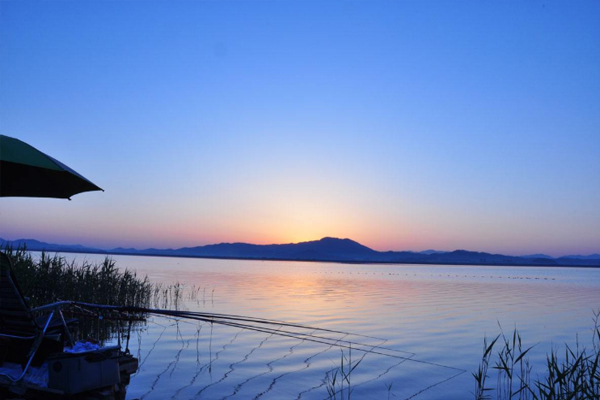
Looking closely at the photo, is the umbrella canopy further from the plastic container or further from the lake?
the lake

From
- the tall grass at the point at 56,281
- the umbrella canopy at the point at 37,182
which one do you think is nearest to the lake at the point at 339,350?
the tall grass at the point at 56,281

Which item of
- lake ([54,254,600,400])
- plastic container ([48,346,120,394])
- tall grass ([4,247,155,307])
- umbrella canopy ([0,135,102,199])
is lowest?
lake ([54,254,600,400])

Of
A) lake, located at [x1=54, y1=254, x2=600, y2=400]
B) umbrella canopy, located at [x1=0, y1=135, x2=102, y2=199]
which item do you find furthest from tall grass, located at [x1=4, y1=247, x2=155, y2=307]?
umbrella canopy, located at [x1=0, y1=135, x2=102, y2=199]

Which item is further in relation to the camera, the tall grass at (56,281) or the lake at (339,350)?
the tall grass at (56,281)

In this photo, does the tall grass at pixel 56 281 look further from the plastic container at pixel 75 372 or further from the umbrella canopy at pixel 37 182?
the plastic container at pixel 75 372

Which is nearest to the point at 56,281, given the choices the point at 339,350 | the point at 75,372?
the point at 339,350

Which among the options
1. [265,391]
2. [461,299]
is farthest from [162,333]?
[461,299]

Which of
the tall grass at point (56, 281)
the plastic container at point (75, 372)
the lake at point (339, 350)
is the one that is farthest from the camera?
the tall grass at point (56, 281)

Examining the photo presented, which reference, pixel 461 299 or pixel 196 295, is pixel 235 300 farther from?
pixel 461 299

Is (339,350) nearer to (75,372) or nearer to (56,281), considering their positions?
(56,281)

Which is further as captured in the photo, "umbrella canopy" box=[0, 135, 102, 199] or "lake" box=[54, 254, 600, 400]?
"lake" box=[54, 254, 600, 400]

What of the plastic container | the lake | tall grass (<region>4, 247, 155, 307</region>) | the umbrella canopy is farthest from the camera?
tall grass (<region>4, 247, 155, 307</region>)

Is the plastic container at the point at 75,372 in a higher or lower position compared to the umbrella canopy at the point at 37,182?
lower

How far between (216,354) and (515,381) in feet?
23.8
